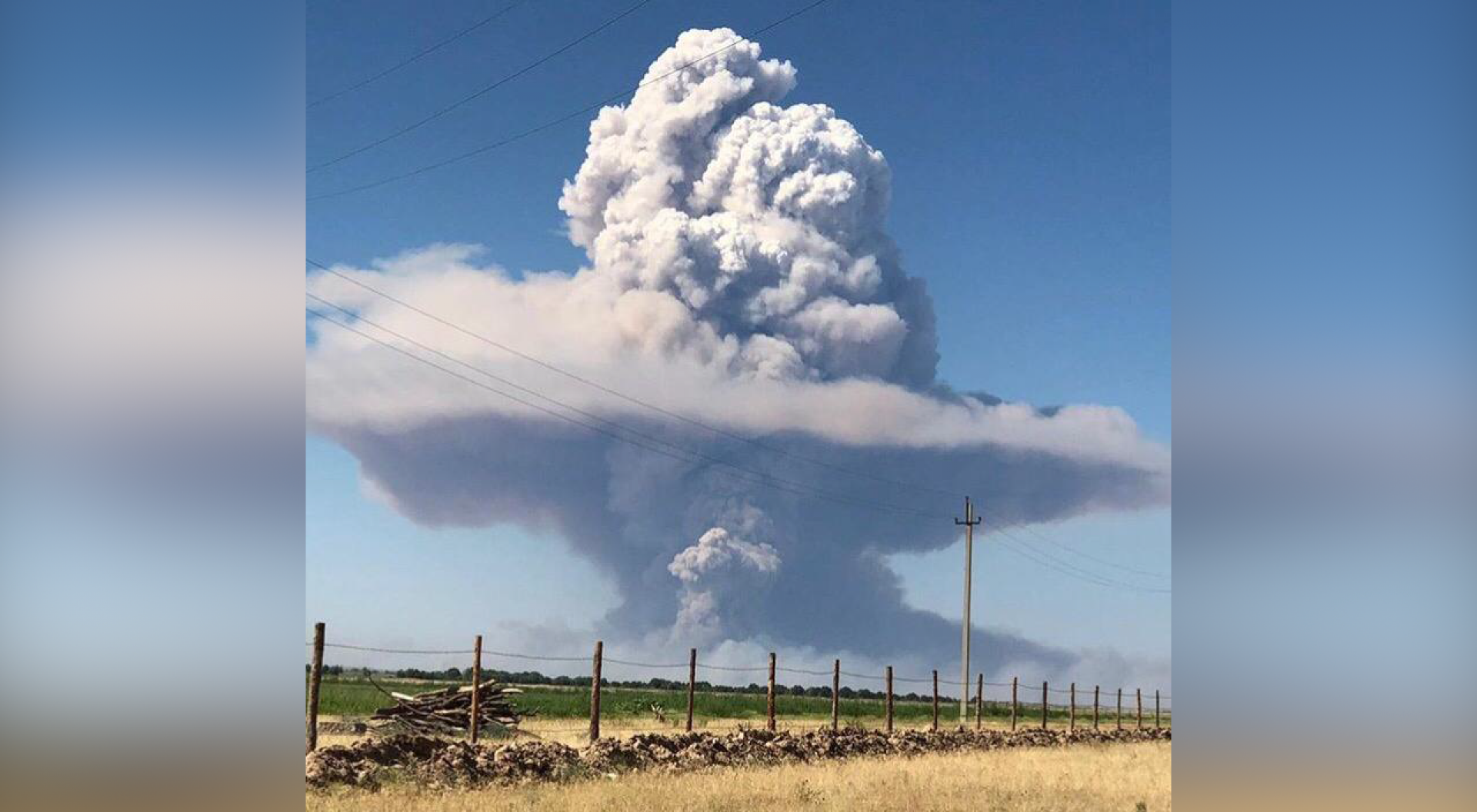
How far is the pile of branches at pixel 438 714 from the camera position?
1948cm

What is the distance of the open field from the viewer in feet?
91.0

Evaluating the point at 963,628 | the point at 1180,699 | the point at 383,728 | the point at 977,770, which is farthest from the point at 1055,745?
the point at 1180,699

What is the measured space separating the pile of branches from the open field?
2.27 m

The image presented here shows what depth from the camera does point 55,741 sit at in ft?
16.7

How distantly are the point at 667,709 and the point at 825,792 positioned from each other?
15.6 meters

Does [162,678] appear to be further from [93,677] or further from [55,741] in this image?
[55,741]

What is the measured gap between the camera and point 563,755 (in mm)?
15219

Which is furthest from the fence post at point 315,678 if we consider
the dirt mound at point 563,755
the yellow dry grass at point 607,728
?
the yellow dry grass at point 607,728

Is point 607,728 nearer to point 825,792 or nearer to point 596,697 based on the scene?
point 596,697

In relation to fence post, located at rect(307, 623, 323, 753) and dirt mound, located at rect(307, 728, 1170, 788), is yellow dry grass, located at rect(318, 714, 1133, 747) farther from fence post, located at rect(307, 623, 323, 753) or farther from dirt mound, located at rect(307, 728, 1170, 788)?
fence post, located at rect(307, 623, 323, 753)

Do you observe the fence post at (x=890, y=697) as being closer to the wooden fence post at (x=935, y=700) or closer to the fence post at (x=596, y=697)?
the wooden fence post at (x=935, y=700)

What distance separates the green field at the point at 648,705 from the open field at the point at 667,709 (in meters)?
0.03

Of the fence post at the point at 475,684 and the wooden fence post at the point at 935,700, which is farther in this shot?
the wooden fence post at the point at 935,700

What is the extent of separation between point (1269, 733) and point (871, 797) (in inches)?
407
